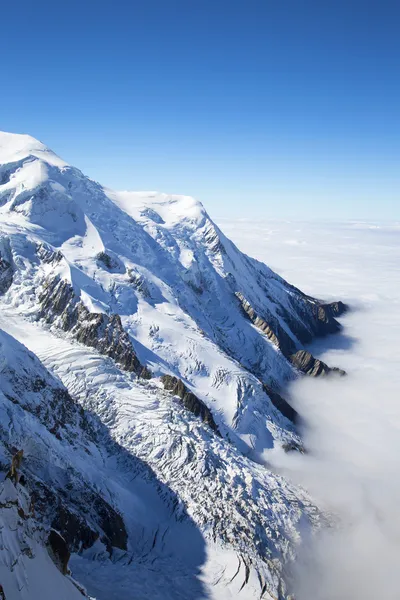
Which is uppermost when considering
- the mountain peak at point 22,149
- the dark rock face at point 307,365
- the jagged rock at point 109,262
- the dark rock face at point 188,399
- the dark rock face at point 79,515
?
the mountain peak at point 22,149

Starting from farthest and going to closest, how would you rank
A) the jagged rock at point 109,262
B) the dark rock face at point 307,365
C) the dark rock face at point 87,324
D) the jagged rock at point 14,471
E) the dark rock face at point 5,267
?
the dark rock face at point 307,365, the jagged rock at point 109,262, the dark rock face at point 5,267, the dark rock face at point 87,324, the jagged rock at point 14,471

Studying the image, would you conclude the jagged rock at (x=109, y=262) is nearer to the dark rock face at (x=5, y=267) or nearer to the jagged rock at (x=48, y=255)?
the jagged rock at (x=48, y=255)

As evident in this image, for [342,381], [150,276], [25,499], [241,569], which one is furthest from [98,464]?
[342,381]

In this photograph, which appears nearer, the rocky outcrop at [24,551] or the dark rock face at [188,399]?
the rocky outcrop at [24,551]

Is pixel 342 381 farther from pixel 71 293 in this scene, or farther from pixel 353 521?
pixel 71 293

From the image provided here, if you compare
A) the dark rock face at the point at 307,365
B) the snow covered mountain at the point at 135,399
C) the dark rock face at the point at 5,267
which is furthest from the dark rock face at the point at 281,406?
the dark rock face at the point at 5,267

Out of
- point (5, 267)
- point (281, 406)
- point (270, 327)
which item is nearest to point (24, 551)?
point (5, 267)

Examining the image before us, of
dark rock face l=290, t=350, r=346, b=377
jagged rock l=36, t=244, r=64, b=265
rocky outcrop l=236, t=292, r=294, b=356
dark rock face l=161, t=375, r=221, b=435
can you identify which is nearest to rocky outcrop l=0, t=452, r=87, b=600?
dark rock face l=161, t=375, r=221, b=435

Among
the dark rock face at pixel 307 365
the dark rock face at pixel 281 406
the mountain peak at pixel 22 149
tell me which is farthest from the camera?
the dark rock face at pixel 307 365
